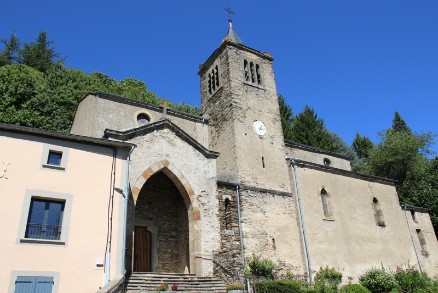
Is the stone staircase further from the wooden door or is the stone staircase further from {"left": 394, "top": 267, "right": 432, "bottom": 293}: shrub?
{"left": 394, "top": 267, "right": 432, "bottom": 293}: shrub

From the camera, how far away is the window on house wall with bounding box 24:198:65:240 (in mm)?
11812

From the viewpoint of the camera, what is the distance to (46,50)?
39344 mm

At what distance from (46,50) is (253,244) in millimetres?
32259

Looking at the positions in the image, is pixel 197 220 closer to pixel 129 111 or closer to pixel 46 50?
pixel 129 111

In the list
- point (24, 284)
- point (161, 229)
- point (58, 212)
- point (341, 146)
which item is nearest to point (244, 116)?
point (161, 229)

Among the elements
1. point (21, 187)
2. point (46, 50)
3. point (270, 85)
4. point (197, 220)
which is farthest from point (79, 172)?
point (46, 50)


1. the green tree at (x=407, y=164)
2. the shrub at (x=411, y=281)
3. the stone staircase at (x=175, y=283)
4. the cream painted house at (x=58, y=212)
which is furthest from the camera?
the green tree at (x=407, y=164)

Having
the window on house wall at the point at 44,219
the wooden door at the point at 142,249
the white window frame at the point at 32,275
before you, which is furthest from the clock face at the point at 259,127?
the white window frame at the point at 32,275

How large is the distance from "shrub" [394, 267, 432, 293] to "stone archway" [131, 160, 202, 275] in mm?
11231

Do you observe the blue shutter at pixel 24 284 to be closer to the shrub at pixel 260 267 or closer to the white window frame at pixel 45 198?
the white window frame at pixel 45 198

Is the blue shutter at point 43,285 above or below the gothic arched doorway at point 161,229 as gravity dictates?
below

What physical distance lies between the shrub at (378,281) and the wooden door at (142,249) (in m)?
11.2

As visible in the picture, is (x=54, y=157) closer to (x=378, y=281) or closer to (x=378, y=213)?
(x=378, y=281)

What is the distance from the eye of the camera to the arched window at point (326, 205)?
70.4 ft
